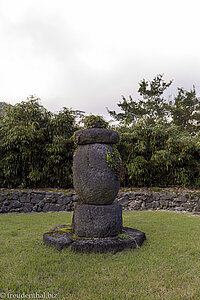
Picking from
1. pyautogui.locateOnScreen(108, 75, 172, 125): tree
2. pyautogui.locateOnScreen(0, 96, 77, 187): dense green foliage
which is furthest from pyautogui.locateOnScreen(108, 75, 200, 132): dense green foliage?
pyautogui.locateOnScreen(0, 96, 77, 187): dense green foliage

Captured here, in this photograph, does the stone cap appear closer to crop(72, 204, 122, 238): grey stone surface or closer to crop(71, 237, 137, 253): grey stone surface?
crop(72, 204, 122, 238): grey stone surface

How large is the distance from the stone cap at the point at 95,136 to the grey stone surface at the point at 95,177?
0.11m

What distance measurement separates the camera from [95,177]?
399 cm

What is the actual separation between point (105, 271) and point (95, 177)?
1596 mm

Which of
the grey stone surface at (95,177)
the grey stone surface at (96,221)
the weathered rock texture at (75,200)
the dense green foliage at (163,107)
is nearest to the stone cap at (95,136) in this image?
the grey stone surface at (95,177)

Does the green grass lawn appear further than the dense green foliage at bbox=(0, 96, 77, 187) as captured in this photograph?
No

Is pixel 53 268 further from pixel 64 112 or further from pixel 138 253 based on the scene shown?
pixel 64 112

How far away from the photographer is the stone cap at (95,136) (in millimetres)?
4207

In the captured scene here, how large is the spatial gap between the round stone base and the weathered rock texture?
4704 mm

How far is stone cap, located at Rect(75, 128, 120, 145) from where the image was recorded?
4.21 metres

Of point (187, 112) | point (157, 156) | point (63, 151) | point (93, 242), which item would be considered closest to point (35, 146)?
point (63, 151)

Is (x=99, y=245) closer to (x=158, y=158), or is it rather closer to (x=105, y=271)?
(x=105, y=271)

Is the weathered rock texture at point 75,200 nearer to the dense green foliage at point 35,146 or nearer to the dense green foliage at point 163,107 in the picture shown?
the dense green foliage at point 35,146

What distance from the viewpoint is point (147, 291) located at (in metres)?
2.32
